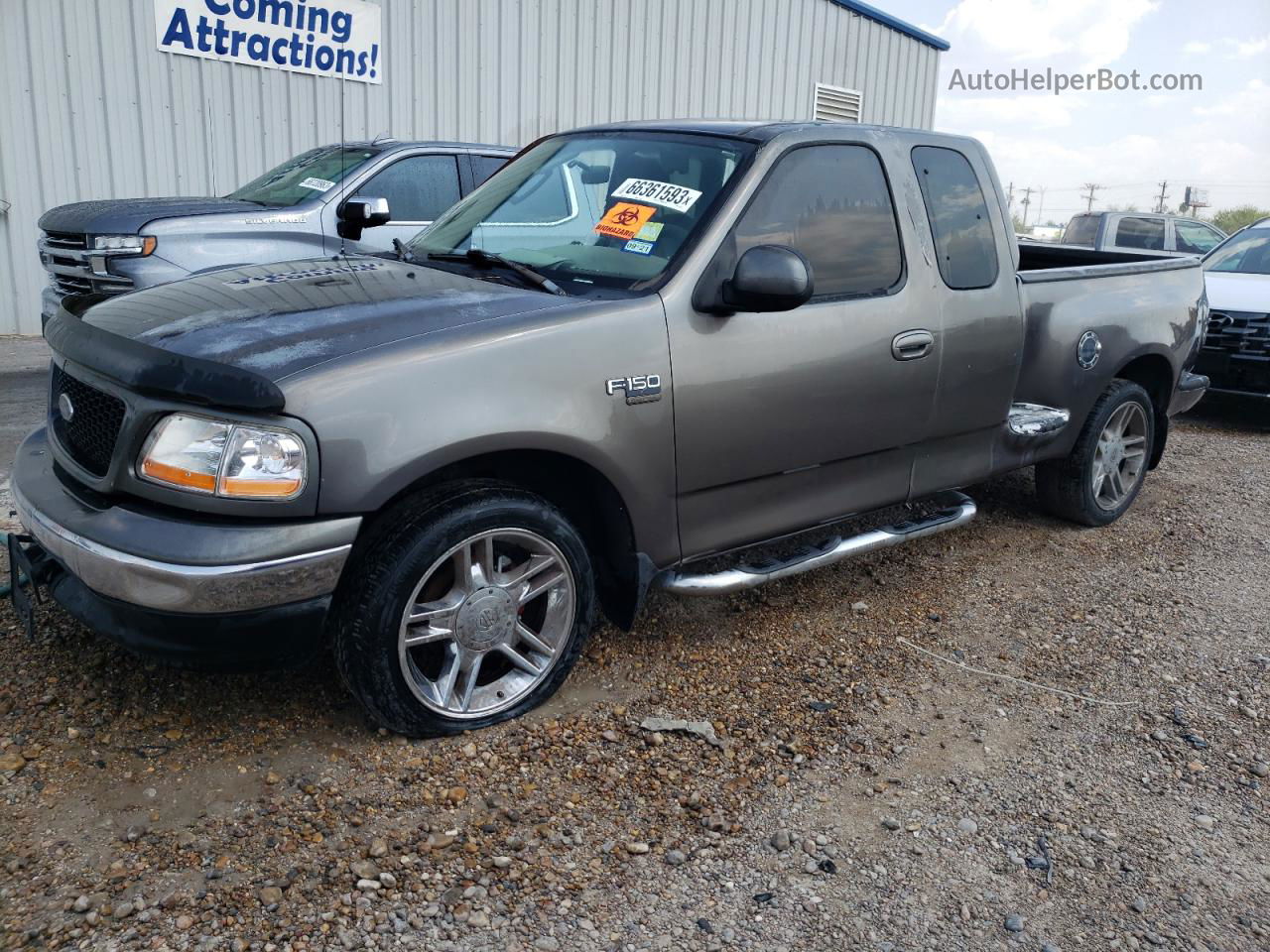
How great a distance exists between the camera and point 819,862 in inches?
108

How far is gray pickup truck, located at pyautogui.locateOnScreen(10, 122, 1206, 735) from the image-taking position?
2.71 metres

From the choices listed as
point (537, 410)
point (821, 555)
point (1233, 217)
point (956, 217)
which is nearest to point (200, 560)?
point (537, 410)

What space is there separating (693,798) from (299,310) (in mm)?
1793

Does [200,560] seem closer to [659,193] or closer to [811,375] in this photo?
[659,193]

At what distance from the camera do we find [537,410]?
3.04 meters

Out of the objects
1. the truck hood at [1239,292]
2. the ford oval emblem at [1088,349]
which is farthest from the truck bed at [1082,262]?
the truck hood at [1239,292]

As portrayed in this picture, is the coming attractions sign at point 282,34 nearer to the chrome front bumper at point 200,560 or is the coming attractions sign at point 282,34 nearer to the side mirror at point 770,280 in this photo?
the side mirror at point 770,280

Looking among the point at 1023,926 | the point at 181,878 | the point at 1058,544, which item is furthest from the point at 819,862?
the point at 1058,544

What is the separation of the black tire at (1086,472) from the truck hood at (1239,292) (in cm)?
358

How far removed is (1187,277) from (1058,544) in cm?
166

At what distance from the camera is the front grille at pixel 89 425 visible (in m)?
2.90

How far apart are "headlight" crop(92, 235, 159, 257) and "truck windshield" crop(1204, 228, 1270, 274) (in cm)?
865

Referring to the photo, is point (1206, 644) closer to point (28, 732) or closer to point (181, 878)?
point (181, 878)

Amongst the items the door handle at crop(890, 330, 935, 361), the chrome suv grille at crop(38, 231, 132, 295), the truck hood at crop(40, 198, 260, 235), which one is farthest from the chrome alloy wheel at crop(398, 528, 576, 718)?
the truck hood at crop(40, 198, 260, 235)
